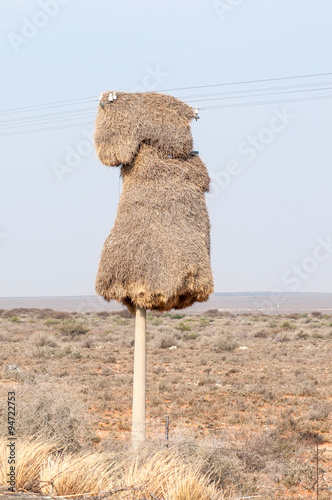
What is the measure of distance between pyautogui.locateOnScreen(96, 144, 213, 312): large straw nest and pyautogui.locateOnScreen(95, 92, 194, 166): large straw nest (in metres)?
0.19

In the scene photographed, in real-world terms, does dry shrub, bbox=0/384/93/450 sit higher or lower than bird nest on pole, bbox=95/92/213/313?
lower

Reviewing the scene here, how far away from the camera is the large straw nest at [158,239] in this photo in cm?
792

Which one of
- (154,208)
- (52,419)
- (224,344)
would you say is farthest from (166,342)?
(154,208)

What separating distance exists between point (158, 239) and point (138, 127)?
5.70 feet

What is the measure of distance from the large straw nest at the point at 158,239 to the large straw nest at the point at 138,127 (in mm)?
187

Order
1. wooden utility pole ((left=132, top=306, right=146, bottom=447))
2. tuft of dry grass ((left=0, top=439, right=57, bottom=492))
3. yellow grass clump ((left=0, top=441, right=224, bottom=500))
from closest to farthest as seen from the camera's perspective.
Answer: yellow grass clump ((left=0, top=441, right=224, bottom=500)), tuft of dry grass ((left=0, top=439, right=57, bottom=492)), wooden utility pole ((left=132, top=306, right=146, bottom=447))

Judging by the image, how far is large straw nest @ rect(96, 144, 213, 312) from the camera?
7.92 m

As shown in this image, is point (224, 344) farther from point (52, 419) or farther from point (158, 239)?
point (158, 239)

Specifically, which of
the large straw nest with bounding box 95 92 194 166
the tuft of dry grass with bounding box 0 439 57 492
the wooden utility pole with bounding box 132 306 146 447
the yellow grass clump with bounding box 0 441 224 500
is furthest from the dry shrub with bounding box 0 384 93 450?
the large straw nest with bounding box 95 92 194 166

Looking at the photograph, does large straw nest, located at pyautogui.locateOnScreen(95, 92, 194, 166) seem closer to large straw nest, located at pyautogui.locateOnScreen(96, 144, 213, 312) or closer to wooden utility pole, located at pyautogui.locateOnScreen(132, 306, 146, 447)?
large straw nest, located at pyautogui.locateOnScreen(96, 144, 213, 312)

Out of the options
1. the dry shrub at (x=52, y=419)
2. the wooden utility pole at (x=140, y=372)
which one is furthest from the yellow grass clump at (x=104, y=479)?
the dry shrub at (x=52, y=419)

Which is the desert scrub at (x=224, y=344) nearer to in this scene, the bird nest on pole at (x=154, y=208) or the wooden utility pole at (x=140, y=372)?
the wooden utility pole at (x=140, y=372)

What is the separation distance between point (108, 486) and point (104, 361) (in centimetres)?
1700

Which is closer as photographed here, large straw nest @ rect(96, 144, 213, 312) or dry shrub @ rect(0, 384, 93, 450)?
large straw nest @ rect(96, 144, 213, 312)
